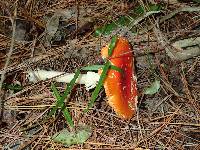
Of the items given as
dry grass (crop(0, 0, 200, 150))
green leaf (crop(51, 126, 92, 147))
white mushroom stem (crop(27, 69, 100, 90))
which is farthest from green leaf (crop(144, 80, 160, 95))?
green leaf (crop(51, 126, 92, 147))

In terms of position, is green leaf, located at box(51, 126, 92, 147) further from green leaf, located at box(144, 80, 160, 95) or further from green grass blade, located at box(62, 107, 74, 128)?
green leaf, located at box(144, 80, 160, 95)

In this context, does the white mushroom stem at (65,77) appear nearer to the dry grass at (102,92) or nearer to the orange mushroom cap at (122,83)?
the dry grass at (102,92)

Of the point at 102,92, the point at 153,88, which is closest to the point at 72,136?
the point at 102,92

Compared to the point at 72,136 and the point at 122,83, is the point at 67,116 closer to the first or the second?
the point at 72,136

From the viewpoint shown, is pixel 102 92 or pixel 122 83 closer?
pixel 122 83

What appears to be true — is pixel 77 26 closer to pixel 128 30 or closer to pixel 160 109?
pixel 128 30

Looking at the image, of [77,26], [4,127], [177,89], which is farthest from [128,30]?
[4,127]
